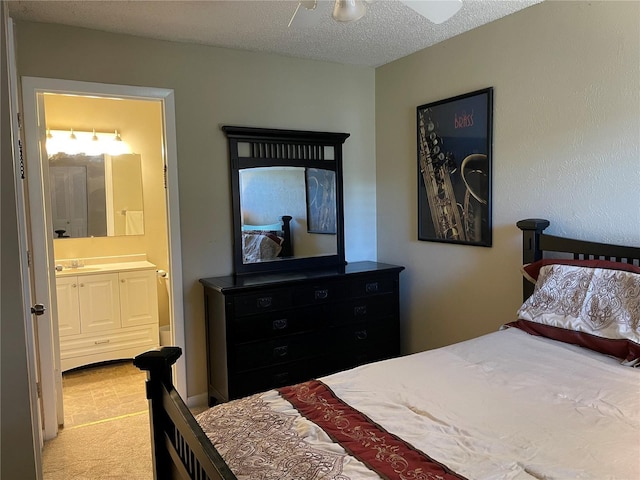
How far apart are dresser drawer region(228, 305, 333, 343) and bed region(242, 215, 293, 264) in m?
0.54

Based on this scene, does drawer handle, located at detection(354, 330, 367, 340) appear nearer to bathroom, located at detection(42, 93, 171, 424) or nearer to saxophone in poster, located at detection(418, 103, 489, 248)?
saxophone in poster, located at detection(418, 103, 489, 248)

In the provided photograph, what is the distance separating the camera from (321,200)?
3.76m

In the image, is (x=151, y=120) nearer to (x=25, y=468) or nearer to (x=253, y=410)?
(x=25, y=468)

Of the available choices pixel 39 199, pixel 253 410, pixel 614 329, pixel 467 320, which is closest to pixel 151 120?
pixel 39 199

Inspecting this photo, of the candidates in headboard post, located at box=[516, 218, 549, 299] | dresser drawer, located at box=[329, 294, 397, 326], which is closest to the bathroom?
dresser drawer, located at box=[329, 294, 397, 326]

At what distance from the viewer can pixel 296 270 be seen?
141 inches

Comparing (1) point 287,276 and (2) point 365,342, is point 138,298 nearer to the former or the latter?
(1) point 287,276

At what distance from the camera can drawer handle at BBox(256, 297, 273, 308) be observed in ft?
10.0

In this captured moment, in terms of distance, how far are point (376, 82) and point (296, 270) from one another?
1.71m

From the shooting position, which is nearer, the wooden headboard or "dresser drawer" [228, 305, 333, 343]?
the wooden headboard

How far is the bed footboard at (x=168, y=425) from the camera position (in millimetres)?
1201

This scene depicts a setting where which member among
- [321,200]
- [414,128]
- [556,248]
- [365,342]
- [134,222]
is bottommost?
[365,342]

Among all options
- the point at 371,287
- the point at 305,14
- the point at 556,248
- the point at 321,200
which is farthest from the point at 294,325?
the point at 305,14

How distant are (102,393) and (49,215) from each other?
148cm
